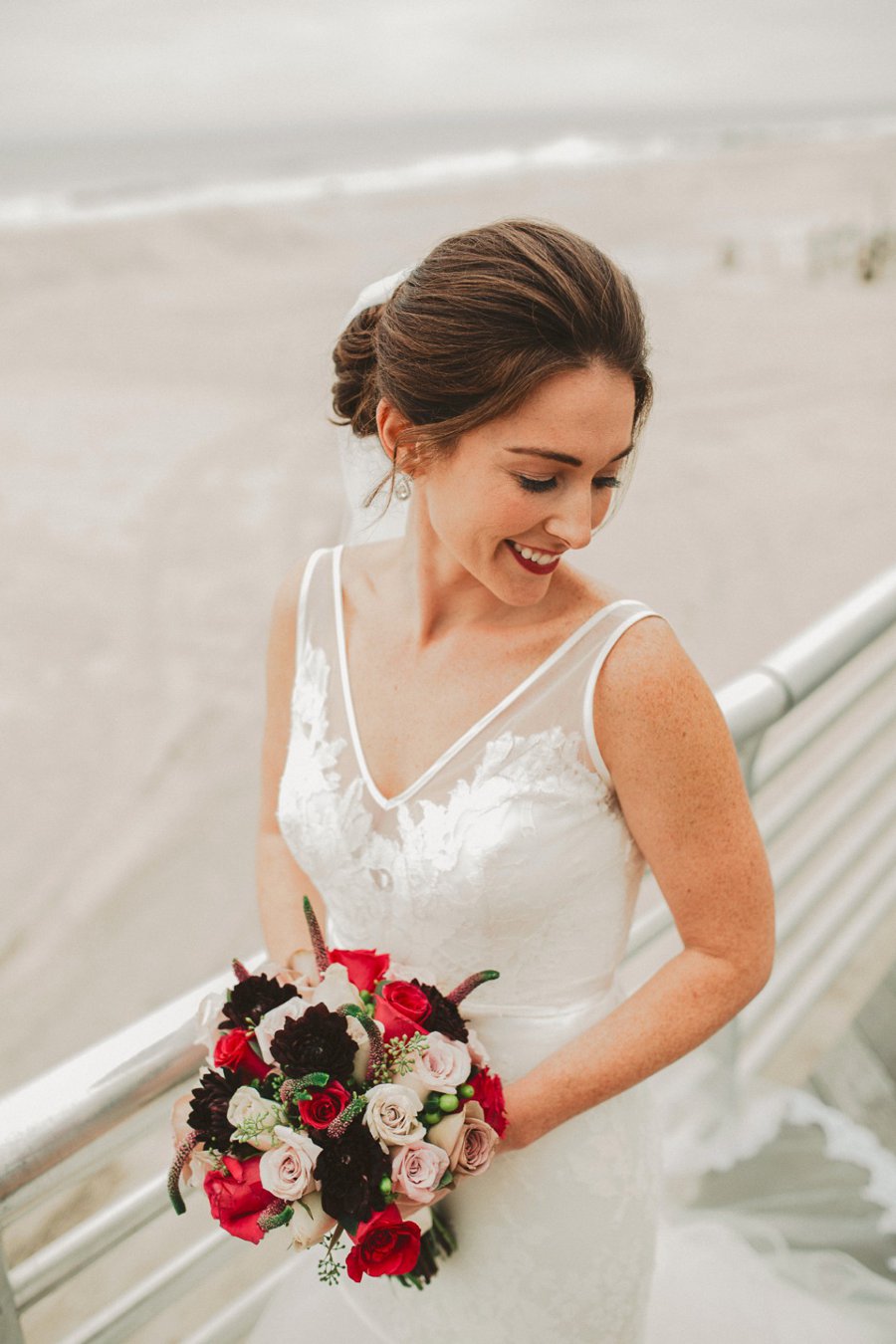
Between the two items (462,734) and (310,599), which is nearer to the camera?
(462,734)

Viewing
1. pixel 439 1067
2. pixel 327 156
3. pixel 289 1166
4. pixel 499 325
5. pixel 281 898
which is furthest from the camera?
pixel 327 156

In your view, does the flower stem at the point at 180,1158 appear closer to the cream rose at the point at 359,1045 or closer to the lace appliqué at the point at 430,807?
the cream rose at the point at 359,1045

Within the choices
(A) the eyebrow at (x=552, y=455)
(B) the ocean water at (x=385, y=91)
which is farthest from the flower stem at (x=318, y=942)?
(B) the ocean water at (x=385, y=91)

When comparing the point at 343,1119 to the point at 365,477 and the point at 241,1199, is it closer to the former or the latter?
the point at 241,1199

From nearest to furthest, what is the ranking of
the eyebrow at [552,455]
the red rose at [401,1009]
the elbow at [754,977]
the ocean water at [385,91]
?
the red rose at [401,1009] < the eyebrow at [552,455] < the elbow at [754,977] < the ocean water at [385,91]

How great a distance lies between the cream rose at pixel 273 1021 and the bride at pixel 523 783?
186 mm

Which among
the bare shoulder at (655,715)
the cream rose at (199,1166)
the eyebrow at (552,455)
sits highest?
the eyebrow at (552,455)

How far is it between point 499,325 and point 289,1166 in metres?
0.93

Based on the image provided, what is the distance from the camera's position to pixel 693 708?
131 centimetres

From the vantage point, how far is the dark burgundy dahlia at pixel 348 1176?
1.11 meters


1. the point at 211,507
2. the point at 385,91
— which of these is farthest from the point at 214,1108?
the point at 385,91

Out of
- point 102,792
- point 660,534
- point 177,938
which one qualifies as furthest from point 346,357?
point 660,534

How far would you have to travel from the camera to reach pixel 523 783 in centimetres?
145

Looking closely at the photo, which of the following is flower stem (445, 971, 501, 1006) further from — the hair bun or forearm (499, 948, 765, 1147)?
the hair bun
